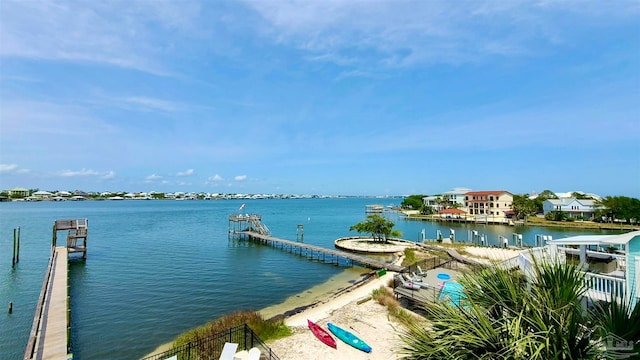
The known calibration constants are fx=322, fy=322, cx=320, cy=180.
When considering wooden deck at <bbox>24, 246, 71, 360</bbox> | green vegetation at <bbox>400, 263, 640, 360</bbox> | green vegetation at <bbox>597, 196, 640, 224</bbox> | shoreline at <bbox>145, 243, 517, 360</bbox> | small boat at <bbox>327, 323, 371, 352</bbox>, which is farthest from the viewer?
green vegetation at <bbox>597, 196, 640, 224</bbox>

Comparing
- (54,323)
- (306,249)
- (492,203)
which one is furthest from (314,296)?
(492,203)

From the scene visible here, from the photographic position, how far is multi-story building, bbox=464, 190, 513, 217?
85.0m

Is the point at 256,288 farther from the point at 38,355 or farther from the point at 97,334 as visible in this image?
the point at 38,355

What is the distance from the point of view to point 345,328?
52.3ft

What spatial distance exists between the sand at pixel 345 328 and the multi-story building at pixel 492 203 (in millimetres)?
75764

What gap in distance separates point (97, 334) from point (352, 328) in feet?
45.9

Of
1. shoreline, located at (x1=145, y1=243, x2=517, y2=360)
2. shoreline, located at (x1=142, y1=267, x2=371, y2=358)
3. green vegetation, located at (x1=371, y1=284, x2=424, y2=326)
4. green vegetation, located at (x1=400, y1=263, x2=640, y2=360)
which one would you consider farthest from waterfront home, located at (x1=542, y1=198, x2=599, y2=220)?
green vegetation, located at (x1=400, y1=263, x2=640, y2=360)

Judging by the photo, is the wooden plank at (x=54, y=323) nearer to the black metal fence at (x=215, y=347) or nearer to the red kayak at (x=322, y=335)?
the black metal fence at (x=215, y=347)

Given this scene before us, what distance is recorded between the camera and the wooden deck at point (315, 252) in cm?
3189

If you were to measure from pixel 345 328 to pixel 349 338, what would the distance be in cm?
152

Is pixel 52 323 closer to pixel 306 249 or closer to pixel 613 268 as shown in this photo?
pixel 613 268

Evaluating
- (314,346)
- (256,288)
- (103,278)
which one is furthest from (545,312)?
(103,278)

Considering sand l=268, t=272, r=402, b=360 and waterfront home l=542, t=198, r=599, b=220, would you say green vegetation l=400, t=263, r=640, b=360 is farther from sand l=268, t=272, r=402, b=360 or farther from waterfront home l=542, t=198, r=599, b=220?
waterfront home l=542, t=198, r=599, b=220

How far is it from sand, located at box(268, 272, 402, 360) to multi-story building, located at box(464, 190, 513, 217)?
75.8m
